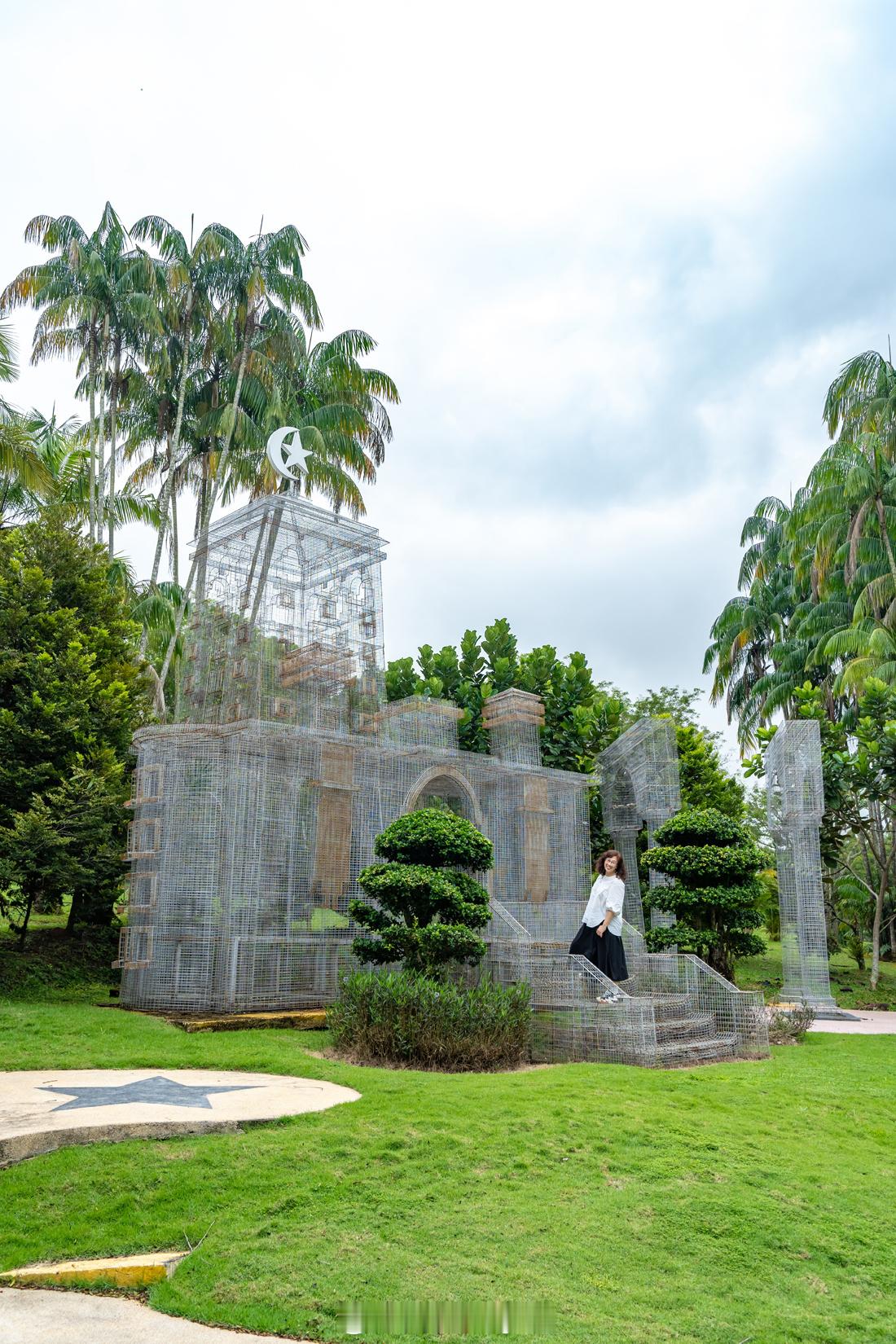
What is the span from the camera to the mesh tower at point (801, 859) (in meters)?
16.1

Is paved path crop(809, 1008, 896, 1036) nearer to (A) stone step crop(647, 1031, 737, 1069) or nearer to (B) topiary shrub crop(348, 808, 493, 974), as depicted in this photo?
(A) stone step crop(647, 1031, 737, 1069)

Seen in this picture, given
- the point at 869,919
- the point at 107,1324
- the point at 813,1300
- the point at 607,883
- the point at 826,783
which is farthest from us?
the point at 869,919

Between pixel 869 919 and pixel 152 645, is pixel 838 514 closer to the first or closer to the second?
pixel 869 919

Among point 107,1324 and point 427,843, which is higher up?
point 427,843

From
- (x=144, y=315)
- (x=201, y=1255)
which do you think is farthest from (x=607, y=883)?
(x=144, y=315)

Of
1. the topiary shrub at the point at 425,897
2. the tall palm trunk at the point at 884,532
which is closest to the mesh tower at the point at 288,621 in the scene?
the topiary shrub at the point at 425,897

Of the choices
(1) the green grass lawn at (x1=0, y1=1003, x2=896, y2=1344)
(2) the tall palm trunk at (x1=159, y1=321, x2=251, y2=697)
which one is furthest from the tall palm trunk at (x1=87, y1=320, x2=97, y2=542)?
(1) the green grass lawn at (x1=0, y1=1003, x2=896, y2=1344)

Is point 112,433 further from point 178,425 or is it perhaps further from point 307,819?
point 307,819

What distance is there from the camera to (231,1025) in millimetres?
11531

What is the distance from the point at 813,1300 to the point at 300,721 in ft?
34.0

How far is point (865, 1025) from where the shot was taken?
14812 millimetres

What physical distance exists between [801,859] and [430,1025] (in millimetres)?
9065

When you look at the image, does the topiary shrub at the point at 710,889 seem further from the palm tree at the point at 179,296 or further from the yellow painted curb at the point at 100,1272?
the palm tree at the point at 179,296

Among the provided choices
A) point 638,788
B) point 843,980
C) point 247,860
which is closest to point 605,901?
point 247,860
